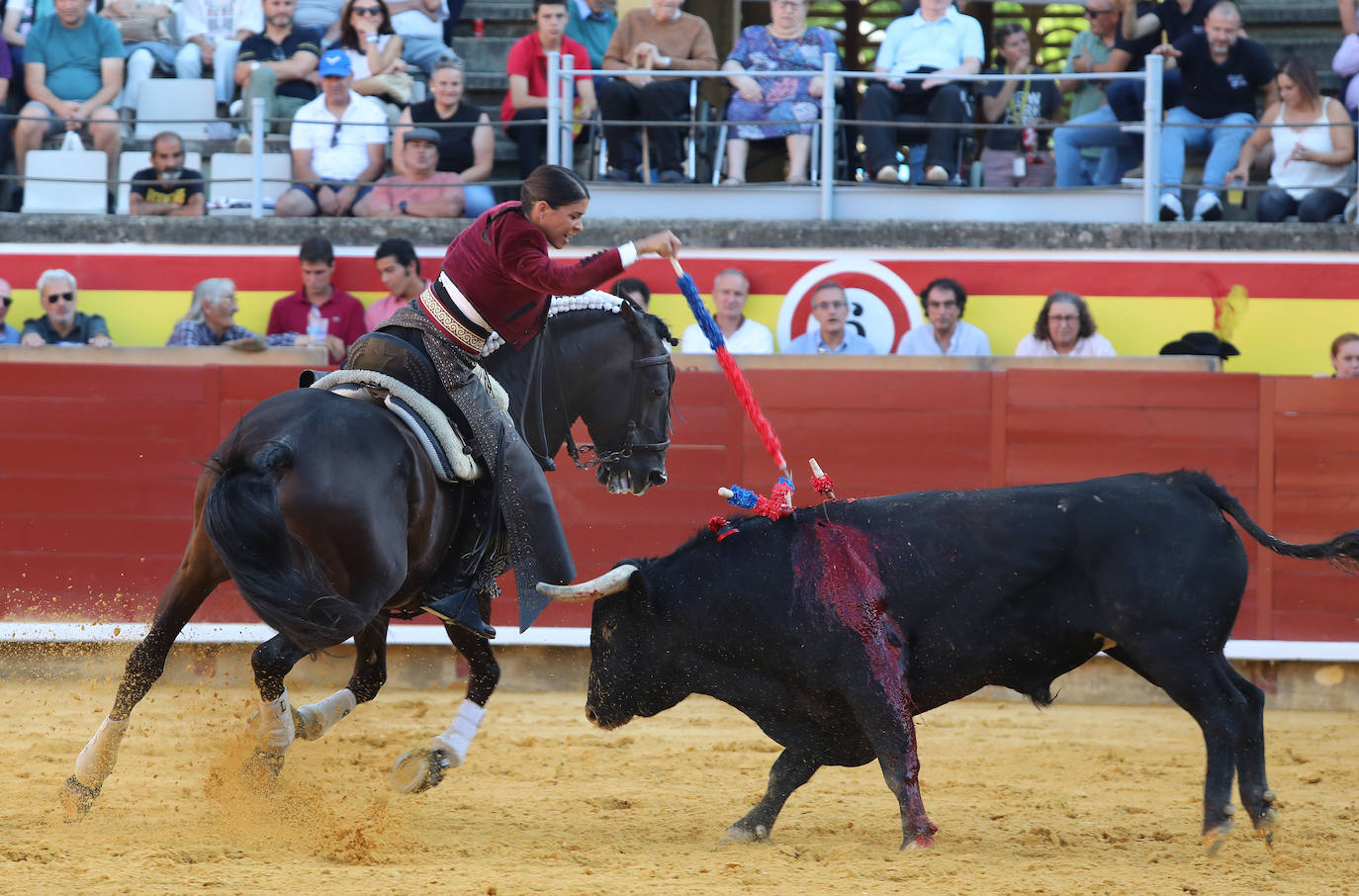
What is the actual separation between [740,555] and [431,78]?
5216 millimetres

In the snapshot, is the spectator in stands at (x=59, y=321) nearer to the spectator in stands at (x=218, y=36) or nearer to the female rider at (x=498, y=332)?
the spectator in stands at (x=218, y=36)

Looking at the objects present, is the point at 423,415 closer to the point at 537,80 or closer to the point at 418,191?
the point at 418,191

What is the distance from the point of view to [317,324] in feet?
25.3

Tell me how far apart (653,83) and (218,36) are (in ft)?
9.97

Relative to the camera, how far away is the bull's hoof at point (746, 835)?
4.24 meters

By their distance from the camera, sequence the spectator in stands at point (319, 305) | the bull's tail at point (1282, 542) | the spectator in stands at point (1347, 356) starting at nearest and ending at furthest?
the bull's tail at point (1282, 542)
the spectator in stands at point (1347, 356)
the spectator in stands at point (319, 305)

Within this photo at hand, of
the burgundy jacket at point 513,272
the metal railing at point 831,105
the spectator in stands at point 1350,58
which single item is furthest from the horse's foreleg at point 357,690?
the spectator in stands at point 1350,58

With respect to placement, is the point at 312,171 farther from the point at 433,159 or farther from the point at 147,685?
the point at 147,685

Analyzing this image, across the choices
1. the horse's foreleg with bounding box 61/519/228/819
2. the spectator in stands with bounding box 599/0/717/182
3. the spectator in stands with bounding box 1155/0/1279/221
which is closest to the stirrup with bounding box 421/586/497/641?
the horse's foreleg with bounding box 61/519/228/819

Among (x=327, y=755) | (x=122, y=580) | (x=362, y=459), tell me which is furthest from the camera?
(x=122, y=580)

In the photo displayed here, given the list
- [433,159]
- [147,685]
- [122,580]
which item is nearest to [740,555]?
[147,685]

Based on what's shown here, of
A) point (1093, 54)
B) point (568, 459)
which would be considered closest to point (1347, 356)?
point (1093, 54)

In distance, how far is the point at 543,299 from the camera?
14.1ft

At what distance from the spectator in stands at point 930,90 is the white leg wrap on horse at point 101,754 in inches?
209
